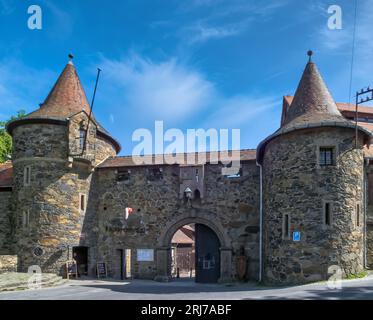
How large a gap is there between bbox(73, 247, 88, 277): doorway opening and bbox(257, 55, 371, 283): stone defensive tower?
9.58 meters

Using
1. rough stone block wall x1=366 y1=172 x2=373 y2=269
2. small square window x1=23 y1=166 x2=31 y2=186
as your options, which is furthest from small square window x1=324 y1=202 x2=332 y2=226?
small square window x1=23 y1=166 x2=31 y2=186

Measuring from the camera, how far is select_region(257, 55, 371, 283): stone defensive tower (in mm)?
15289

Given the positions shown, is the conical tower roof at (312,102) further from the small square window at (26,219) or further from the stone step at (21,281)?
the small square window at (26,219)

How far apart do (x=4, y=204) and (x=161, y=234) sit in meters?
7.87

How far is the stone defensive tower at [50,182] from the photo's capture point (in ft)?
65.2

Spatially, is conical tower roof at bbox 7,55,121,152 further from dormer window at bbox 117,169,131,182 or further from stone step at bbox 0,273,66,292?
stone step at bbox 0,273,66,292

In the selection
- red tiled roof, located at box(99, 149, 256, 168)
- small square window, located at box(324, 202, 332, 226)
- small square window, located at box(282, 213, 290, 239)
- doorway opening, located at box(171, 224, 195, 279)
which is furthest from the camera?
doorway opening, located at box(171, 224, 195, 279)

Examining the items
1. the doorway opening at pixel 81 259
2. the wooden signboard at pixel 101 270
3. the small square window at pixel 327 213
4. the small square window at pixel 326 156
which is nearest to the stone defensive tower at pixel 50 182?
the doorway opening at pixel 81 259

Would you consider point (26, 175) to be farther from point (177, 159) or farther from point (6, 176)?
point (177, 159)

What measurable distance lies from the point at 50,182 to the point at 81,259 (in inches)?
181

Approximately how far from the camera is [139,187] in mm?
21328

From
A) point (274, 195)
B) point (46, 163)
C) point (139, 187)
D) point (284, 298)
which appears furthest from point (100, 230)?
point (284, 298)

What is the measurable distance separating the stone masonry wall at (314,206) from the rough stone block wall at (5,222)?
40.8 feet
